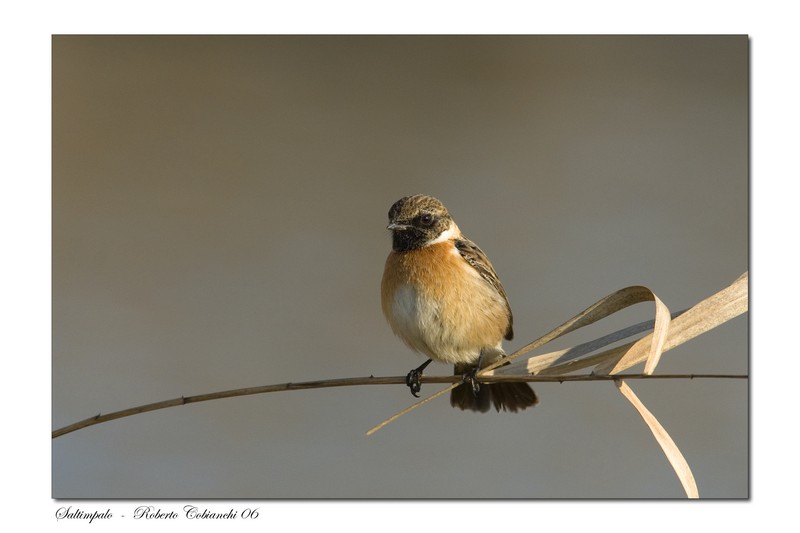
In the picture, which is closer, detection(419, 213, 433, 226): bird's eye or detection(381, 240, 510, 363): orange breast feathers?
detection(381, 240, 510, 363): orange breast feathers

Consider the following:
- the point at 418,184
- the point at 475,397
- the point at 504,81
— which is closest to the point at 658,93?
the point at 504,81

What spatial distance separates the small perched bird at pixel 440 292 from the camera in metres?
3.86

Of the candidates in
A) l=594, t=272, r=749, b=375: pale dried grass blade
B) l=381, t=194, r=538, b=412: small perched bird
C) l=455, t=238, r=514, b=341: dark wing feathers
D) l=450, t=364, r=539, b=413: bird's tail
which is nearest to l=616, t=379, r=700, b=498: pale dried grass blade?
l=594, t=272, r=749, b=375: pale dried grass blade

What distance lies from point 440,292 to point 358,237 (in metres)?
2.25

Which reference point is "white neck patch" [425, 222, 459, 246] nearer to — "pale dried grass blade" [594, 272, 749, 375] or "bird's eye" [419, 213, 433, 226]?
"bird's eye" [419, 213, 433, 226]

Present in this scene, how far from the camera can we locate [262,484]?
415 centimetres

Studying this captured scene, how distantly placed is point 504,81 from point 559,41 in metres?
1.56

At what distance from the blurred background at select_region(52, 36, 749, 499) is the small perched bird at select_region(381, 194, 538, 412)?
2.04 ft

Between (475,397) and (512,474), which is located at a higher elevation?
(475,397)

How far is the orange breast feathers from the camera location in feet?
12.6

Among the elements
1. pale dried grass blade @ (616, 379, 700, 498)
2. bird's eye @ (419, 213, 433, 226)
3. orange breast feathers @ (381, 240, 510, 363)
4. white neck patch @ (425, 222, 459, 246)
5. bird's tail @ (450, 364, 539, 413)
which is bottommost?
bird's tail @ (450, 364, 539, 413)

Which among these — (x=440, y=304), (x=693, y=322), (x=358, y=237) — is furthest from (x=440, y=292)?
(x=358, y=237)

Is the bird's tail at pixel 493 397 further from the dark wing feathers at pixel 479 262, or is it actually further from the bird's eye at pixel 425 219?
the bird's eye at pixel 425 219

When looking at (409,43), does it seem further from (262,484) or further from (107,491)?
(107,491)
